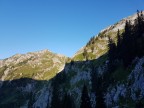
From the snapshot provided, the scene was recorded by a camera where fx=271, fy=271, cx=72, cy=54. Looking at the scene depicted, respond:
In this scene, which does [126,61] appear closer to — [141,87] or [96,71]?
[141,87]

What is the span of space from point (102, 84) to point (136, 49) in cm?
3167

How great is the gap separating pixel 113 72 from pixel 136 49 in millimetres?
26094

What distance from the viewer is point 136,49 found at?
118 meters

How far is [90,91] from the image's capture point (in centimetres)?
16712

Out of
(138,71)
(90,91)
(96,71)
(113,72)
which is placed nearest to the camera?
(138,71)

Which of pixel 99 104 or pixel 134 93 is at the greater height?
pixel 134 93

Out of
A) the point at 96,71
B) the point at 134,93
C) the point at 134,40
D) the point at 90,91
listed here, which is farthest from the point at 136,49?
the point at 96,71

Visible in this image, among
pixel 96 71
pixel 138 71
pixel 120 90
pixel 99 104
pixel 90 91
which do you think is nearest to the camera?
pixel 99 104

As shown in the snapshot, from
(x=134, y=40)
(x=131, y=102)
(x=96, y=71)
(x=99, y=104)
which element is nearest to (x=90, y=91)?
(x=96, y=71)

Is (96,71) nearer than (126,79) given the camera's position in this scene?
No

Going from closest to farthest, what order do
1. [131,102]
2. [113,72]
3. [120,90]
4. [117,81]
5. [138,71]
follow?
[131,102] < [138,71] < [120,90] < [117,81] < [113,72]

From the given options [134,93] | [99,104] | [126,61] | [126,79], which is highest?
[126,61]

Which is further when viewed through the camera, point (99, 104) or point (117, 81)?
point (117, 81)

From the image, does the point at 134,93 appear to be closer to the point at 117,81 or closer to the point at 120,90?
the point at 120,90
